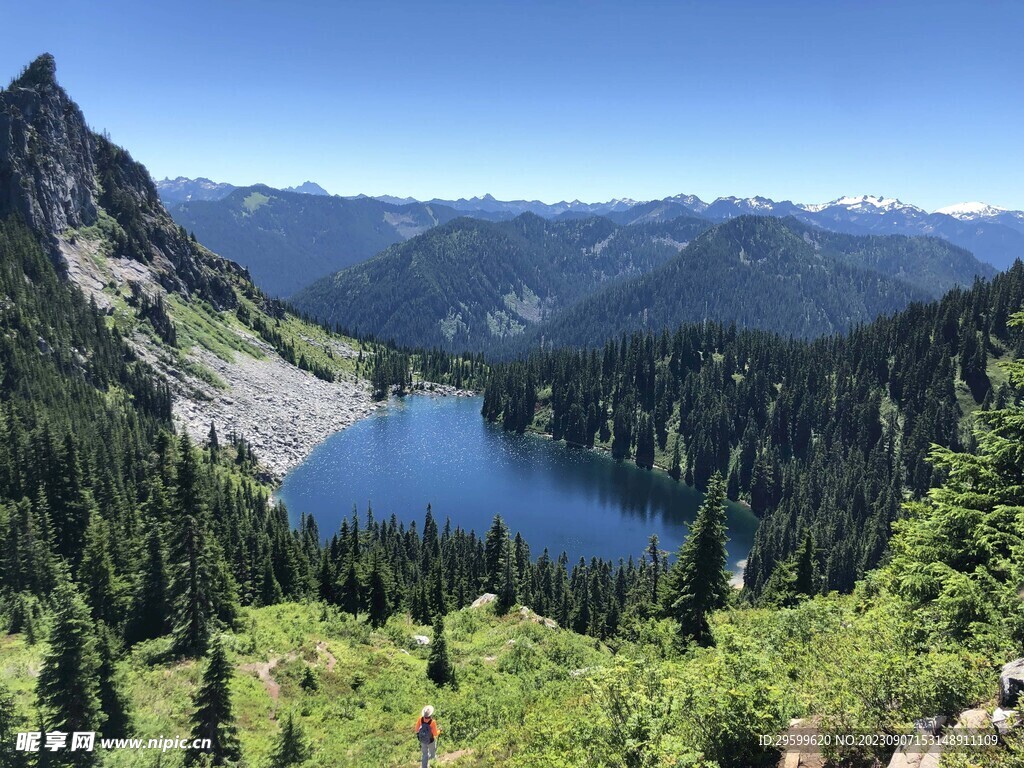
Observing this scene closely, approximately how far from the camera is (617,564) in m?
132

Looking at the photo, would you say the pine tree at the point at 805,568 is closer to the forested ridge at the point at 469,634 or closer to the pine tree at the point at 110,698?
the forested ridge at the point at 469,634

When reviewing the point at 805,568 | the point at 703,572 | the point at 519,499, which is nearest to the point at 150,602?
the point at 703,572

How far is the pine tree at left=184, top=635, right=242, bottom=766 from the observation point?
26469 mm

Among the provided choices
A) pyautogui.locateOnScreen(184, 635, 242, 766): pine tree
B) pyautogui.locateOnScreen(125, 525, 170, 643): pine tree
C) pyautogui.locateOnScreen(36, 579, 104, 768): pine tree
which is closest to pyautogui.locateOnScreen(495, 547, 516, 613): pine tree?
pyautogui.locateOnScreen(125, 525, 170, 643): pine tree

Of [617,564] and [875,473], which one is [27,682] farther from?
[875,473]

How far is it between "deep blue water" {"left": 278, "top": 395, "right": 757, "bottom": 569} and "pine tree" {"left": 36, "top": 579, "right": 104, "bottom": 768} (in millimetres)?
112272

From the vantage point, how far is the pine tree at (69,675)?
25.4 metres

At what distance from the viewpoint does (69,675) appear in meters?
25.6

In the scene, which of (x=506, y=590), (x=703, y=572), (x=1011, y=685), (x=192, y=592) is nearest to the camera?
(x=1011, y=685)

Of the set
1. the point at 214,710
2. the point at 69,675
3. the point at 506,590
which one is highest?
the point at 69,675

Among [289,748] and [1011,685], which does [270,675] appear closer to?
[289,748]

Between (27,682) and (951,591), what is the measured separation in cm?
4944

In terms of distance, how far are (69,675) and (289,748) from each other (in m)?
10.3

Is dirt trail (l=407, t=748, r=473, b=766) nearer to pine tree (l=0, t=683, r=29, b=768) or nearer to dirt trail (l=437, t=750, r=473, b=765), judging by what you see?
dirt trail (l=437, t=750, r=473, b=765)
